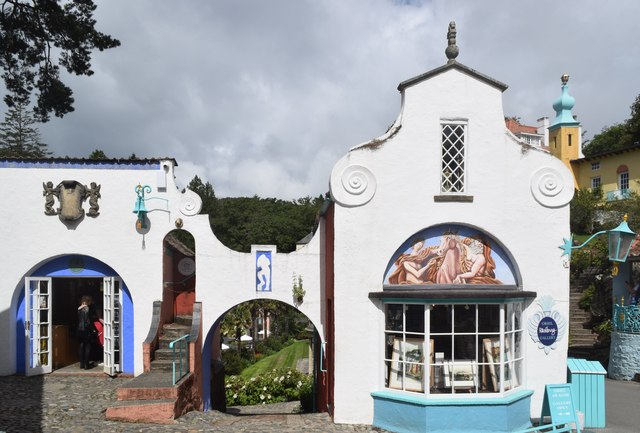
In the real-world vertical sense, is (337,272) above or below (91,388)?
above

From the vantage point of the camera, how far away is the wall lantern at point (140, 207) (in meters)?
13.5

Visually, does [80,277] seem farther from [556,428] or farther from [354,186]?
[556,428]

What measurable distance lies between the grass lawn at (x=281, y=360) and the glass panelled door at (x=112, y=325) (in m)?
14.6

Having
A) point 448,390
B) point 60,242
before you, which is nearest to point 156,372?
point 60,242

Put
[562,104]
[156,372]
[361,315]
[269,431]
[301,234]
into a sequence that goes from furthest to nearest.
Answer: [301,234], [562,104], [156,372], [361,315], [269,431]

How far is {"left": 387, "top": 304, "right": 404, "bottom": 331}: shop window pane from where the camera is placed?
11.2 m

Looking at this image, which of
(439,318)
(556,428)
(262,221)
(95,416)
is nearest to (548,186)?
(439,318)

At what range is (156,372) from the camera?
40.3 feet

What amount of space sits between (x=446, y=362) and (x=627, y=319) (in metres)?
7.52

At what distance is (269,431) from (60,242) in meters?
7.16

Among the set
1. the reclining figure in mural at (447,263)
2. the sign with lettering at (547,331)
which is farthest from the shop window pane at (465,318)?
the sign with lettering at (547,331)

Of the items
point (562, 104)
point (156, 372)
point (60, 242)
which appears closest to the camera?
point (156, 372)

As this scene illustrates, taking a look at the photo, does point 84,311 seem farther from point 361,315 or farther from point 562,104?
point 562,104

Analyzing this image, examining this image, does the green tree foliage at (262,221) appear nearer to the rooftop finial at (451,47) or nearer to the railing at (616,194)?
the railing at (616,194)
